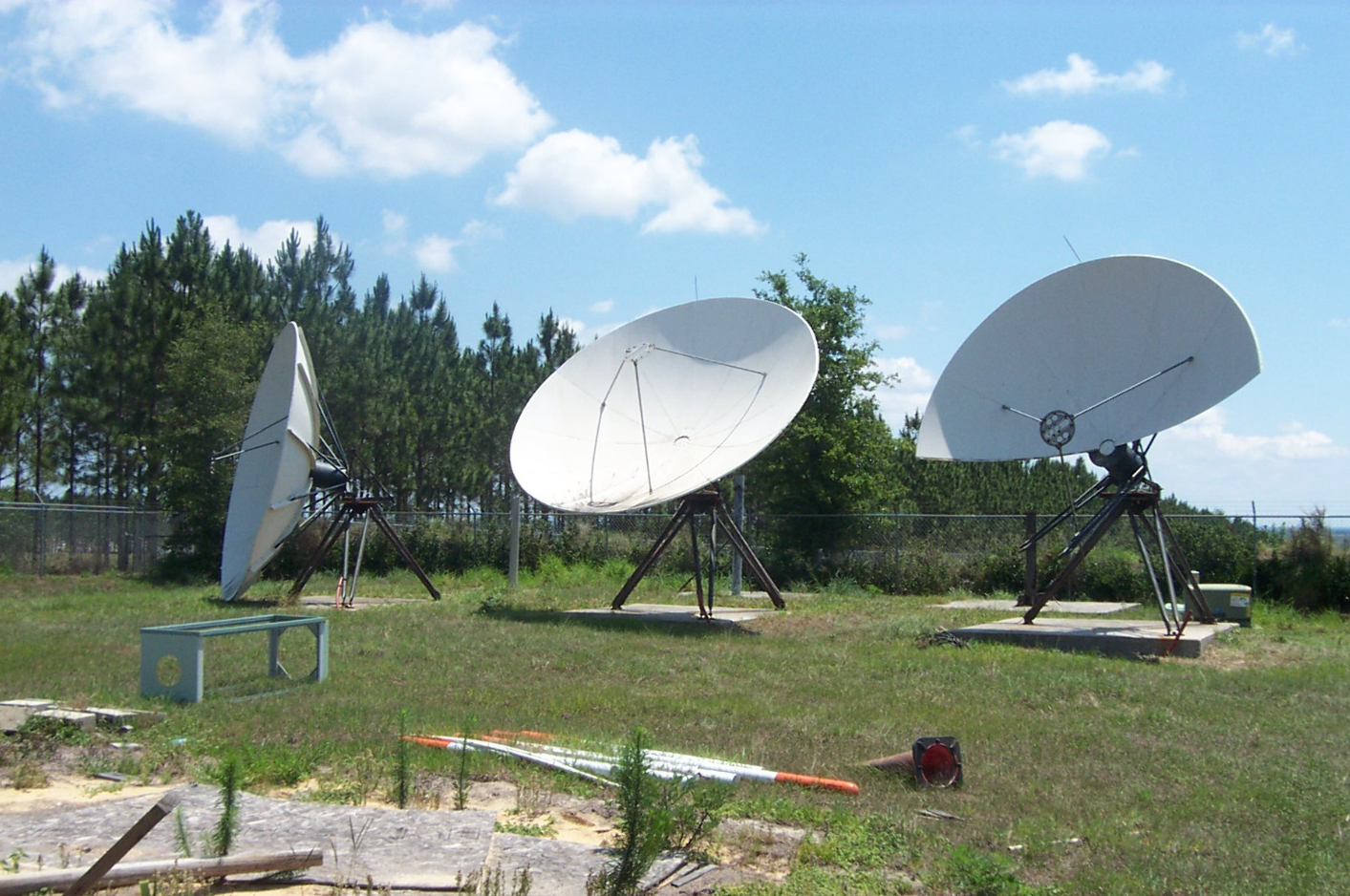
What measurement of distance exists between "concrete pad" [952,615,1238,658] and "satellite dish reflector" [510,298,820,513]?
165 inches

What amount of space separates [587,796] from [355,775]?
1523 mm

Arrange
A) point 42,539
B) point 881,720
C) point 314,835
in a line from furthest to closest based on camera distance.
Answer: point 42,539 → point 881,720 → point 314,835

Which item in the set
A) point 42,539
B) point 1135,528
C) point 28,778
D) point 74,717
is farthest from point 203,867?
point 42,539

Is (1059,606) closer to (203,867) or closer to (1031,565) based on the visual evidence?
(1031,565)

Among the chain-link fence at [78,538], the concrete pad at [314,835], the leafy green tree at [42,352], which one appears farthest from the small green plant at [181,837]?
the leafy green tree at [42,352]

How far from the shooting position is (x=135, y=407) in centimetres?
3409

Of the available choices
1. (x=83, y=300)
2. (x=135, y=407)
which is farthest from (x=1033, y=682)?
(x=83, y=300)

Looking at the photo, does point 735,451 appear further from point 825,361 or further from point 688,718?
point 825,361

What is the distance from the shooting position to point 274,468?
18797 millimetres

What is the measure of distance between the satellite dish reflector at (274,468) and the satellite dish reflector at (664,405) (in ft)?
12.0

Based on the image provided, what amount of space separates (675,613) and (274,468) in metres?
7.23

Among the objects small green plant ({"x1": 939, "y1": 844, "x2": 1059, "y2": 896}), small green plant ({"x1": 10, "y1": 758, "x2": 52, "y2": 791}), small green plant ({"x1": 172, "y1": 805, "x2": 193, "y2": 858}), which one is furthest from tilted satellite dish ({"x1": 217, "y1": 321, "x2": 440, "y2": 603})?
small green plant ({"x1": 939, "y1": 844, "x2": 1059, "y2": 896})

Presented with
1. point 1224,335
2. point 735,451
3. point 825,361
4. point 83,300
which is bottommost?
point 735,451

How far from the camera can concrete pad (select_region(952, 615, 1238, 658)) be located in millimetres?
13891
